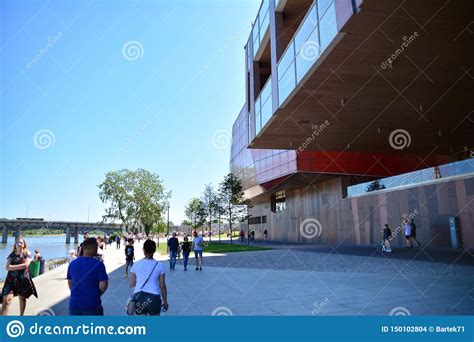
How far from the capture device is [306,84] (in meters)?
12.7

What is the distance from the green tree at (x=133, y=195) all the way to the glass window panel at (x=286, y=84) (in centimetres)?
7674

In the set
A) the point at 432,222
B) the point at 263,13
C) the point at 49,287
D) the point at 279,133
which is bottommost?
the point at 49,287

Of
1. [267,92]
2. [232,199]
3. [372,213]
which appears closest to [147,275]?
[267,92]

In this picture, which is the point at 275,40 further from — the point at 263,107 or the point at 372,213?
the point at 372,213

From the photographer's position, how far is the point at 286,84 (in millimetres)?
14281

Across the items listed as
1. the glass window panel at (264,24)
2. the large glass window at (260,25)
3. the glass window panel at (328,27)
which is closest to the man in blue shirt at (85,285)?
the glass window panel at (328,27)

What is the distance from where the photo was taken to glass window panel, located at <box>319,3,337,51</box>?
32.0 ft

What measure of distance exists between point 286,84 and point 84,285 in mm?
11768

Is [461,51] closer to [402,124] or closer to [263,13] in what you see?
[402,124]

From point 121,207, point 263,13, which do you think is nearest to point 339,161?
point 263,13

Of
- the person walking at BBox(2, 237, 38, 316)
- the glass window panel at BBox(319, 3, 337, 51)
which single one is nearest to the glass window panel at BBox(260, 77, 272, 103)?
the glass window panel at BBox(319, 3, 337, 51)

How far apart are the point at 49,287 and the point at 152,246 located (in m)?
9.09

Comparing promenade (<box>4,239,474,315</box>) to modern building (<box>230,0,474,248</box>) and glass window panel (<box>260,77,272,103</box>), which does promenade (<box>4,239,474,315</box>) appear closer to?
modern building (<box>230,0,474,248</box>)

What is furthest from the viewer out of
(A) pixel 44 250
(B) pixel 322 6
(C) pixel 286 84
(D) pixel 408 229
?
(A) pixel 44 250
